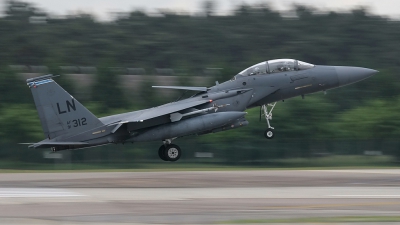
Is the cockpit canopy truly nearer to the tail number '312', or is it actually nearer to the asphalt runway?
the asphalt runway

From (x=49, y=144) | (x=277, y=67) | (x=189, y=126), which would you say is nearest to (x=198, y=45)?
(x=277, y=67)

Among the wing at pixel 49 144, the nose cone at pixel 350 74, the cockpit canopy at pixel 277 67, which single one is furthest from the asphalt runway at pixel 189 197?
the cockpit canopy at pixel 277 67

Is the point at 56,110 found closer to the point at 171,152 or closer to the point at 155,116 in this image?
the point at 155,116

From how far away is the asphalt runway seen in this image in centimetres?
1460

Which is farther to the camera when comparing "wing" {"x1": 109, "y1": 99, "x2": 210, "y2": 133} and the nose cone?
the nose cone

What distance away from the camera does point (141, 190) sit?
1908 centimetres

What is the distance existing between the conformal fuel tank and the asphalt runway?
8.50 feet

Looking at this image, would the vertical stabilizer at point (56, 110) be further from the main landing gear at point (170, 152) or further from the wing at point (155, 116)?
the main landing gear at point (170, 152)

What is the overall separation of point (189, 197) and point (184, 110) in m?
9.25

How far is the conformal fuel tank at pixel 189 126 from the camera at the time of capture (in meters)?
25.5

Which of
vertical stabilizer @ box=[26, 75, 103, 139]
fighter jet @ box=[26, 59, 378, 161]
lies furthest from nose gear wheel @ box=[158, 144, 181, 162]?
vertical stabilizer @ box=[26, 75, 103, 139]

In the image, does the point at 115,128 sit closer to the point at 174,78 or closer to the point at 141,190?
the point at 141,190

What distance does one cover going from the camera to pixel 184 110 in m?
26.5

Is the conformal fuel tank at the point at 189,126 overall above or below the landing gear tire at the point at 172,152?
above
